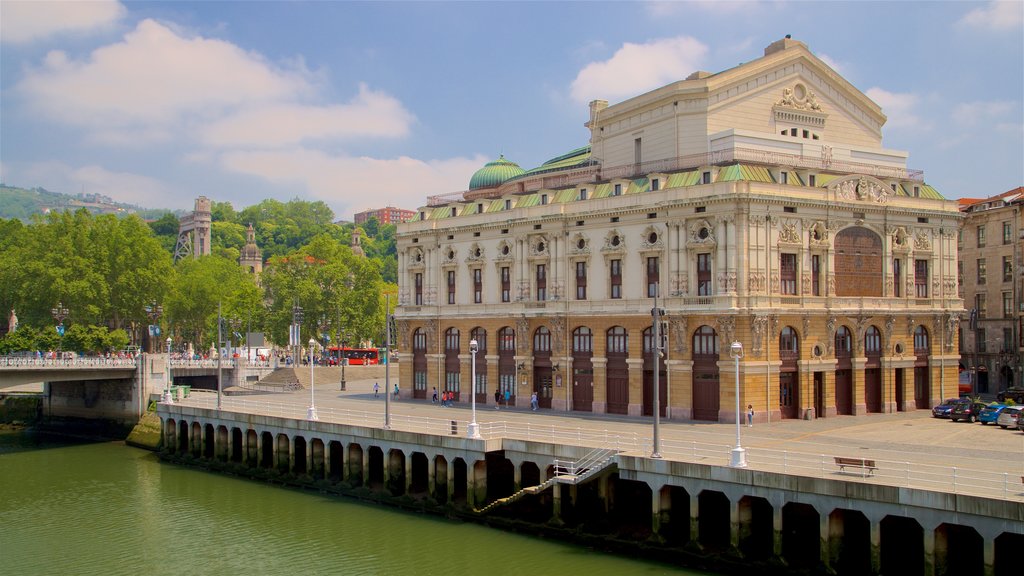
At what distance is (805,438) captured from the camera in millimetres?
51125

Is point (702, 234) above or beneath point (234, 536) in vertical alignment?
above

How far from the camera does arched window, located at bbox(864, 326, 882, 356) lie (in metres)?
64.8

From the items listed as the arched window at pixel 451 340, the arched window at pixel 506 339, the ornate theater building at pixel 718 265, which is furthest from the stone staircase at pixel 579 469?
the arched window at pixel 451 340

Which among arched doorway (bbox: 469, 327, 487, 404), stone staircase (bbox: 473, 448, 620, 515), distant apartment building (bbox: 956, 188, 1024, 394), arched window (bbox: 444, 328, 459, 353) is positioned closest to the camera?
stone staircase (bbox: 473, 448, 620, 515)

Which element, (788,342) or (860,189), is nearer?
Result: (788,342)

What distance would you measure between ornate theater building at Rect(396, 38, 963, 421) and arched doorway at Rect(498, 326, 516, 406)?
0.55 feet

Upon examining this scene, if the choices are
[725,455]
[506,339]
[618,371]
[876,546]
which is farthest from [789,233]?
[876,546]

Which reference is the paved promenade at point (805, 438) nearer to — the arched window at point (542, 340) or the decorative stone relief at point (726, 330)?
the arched window at point (542, 340)

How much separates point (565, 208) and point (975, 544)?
38.0m

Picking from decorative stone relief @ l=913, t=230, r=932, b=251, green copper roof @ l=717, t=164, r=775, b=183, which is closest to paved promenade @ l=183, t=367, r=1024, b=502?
decorative stone relief @ l=913, t=230, r=932, b=251

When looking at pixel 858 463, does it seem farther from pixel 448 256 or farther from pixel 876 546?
pixel 448 256

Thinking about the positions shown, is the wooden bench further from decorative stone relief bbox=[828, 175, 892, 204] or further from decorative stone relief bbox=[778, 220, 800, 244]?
decorative stone relief bbox=[828, 175, 892, 204]

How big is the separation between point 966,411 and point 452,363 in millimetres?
37132

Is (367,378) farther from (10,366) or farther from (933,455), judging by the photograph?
(933,455)
